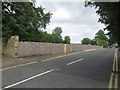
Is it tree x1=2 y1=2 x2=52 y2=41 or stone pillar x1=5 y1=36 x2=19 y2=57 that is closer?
stone pillar x1=5 y1=36 x2=19 y2=57

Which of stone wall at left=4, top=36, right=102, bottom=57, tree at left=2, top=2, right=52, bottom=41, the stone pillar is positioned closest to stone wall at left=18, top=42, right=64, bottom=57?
stone wall at left=4, top=36, right=102, bottom=57

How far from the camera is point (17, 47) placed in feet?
97.7

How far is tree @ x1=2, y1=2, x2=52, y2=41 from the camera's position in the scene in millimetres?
37934

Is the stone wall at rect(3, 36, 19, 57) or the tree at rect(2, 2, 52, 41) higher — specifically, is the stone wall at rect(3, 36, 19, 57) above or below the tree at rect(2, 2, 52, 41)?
below

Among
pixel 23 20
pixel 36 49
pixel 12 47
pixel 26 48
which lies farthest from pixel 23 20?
pixel 12 47

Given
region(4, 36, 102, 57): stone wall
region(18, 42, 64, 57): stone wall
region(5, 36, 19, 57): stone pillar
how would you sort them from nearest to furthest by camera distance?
1. region(5, 36, 19, 57): stone pillar
2. region(4, 36, 102, 57): stone wall
3. region(18, 42, 64, 57): stone wall

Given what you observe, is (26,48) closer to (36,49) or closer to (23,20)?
(36,49)

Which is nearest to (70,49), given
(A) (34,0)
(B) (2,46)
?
(A) (34,0)

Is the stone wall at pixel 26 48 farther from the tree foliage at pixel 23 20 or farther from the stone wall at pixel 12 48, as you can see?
the tree foliage at pixel 23 20

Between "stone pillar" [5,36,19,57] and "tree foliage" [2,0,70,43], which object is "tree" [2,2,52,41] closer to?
"tree foliage" [2,0,70,43]

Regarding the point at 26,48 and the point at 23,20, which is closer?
the point at 26,48

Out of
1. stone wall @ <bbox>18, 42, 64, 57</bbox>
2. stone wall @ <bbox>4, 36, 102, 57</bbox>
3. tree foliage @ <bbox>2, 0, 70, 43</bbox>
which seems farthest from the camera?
tree foliage @ <bbox>2, 0, 70, 43</bbox>

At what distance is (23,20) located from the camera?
45438 millimetres

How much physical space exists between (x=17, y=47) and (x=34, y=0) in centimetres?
1006
